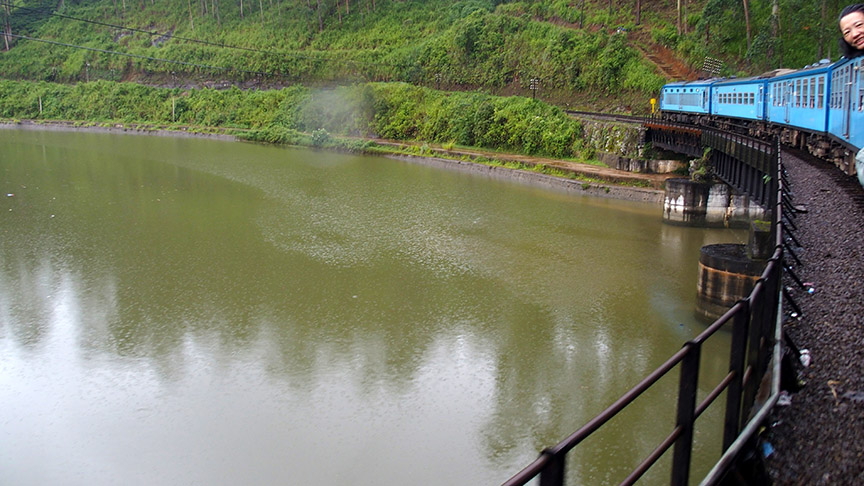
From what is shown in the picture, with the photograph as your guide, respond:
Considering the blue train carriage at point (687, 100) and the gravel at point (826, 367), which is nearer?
the gravel at point (826, 367)

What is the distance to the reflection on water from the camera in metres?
8.57

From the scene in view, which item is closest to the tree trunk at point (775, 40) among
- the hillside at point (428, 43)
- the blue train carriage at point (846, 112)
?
the hillside at point (428, 43)

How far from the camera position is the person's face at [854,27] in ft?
11.4

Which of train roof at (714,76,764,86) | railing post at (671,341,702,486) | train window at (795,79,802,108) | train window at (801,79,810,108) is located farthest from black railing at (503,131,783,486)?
train roof at (714,76,764,86)

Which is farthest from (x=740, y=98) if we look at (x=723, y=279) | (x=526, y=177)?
(x=723, y=279)

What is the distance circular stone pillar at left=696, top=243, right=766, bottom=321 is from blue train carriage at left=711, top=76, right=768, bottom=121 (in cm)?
730

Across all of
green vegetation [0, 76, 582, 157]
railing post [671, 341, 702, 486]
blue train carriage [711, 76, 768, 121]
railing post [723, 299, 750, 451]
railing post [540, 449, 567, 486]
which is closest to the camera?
railing post [540, 449, 567, 486]

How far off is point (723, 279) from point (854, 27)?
34.1ft

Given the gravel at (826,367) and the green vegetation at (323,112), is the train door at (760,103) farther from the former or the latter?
the gravel at (826,367)

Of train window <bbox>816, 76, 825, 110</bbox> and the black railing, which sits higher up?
train window <bbox>816, 76, 825, 110</bbox>

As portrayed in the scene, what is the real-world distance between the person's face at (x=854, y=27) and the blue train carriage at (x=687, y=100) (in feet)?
77.3

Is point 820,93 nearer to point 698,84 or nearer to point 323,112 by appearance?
point 698,84

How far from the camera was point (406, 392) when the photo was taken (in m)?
10.1

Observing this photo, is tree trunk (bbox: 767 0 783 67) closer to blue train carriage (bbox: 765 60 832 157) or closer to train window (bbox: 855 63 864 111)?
Result: blue train carriage (bbox: 765 60 832 157)
